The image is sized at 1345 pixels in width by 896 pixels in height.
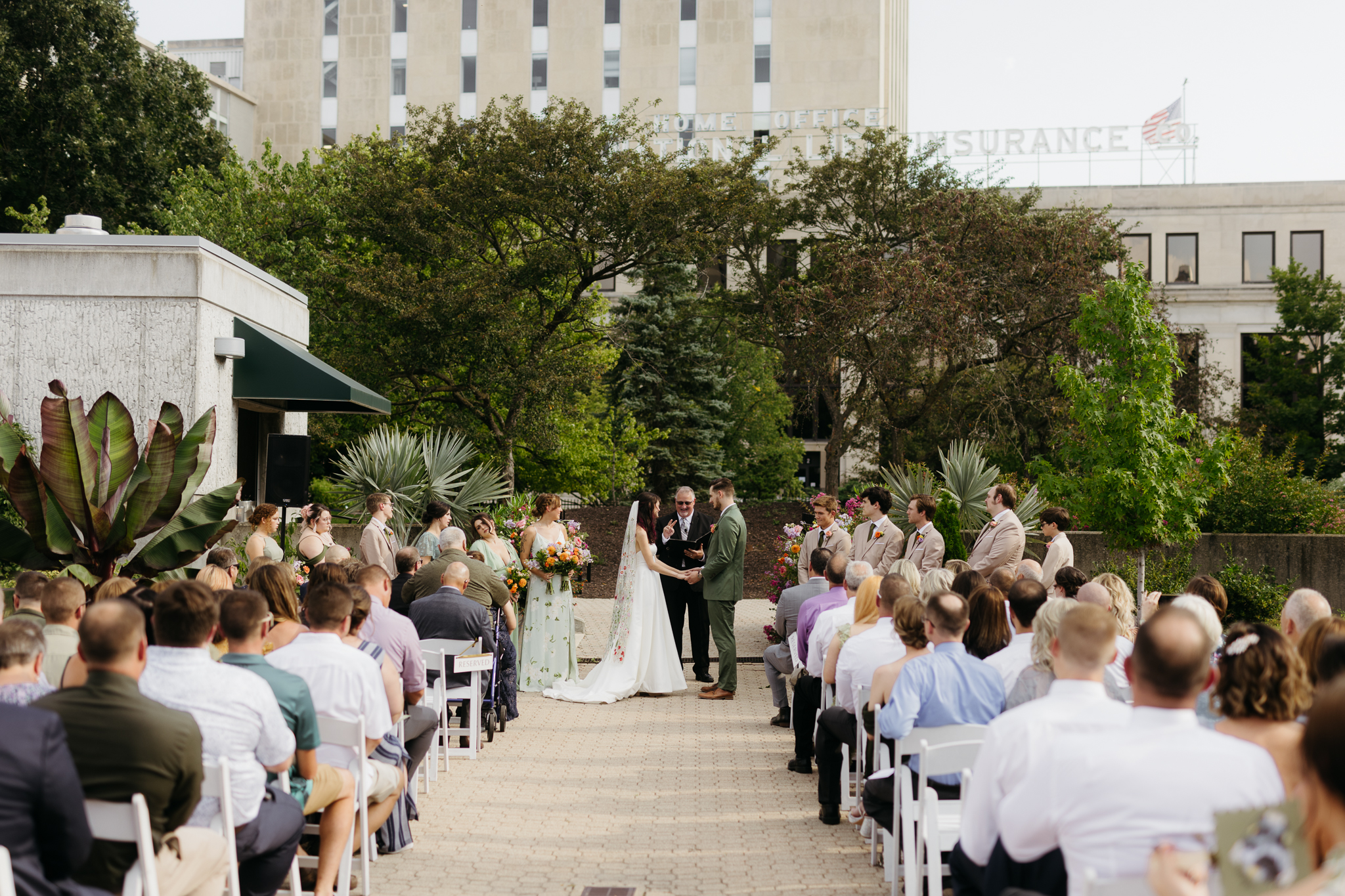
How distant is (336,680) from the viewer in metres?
5.70

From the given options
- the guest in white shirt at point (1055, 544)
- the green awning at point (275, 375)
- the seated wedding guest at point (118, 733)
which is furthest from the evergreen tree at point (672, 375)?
the seated wedding guest at point (118, 733)

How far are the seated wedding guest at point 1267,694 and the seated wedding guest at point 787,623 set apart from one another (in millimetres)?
6453

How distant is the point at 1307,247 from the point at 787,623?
135ft

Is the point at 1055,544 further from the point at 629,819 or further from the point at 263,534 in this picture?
the point at 263,534

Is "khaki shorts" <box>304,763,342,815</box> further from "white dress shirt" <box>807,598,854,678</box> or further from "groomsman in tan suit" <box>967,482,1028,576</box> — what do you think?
"groomsman in tan suit" <box>967,482,1028,576</box>

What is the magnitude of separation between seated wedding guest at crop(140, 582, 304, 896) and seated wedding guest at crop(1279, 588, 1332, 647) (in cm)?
483

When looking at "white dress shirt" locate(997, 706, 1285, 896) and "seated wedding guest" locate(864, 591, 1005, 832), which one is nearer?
"white dress shirt" locate(997, 706, 1285, 896)

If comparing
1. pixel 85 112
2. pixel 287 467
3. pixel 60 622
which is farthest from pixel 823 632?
pixel 85 112

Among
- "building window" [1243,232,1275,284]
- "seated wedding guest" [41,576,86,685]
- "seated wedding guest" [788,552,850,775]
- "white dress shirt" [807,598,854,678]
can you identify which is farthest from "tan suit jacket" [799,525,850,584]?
"building window" [1243,232,1275,284]

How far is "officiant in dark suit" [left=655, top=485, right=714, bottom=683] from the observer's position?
42.3ft

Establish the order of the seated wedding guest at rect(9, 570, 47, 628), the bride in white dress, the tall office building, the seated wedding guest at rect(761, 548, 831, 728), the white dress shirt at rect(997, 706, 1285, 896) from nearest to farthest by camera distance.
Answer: the white dress shirt at rect(997, 706, 1285, 896), the seated wedding guest at rect(9, 570, 47, 628), the seated wedding guest at rect(761, 548, 831, 728), the bride in white dress, the tall office building

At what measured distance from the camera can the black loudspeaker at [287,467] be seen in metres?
13.1

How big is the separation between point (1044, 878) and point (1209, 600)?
140 inches

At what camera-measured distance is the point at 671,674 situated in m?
12.6
